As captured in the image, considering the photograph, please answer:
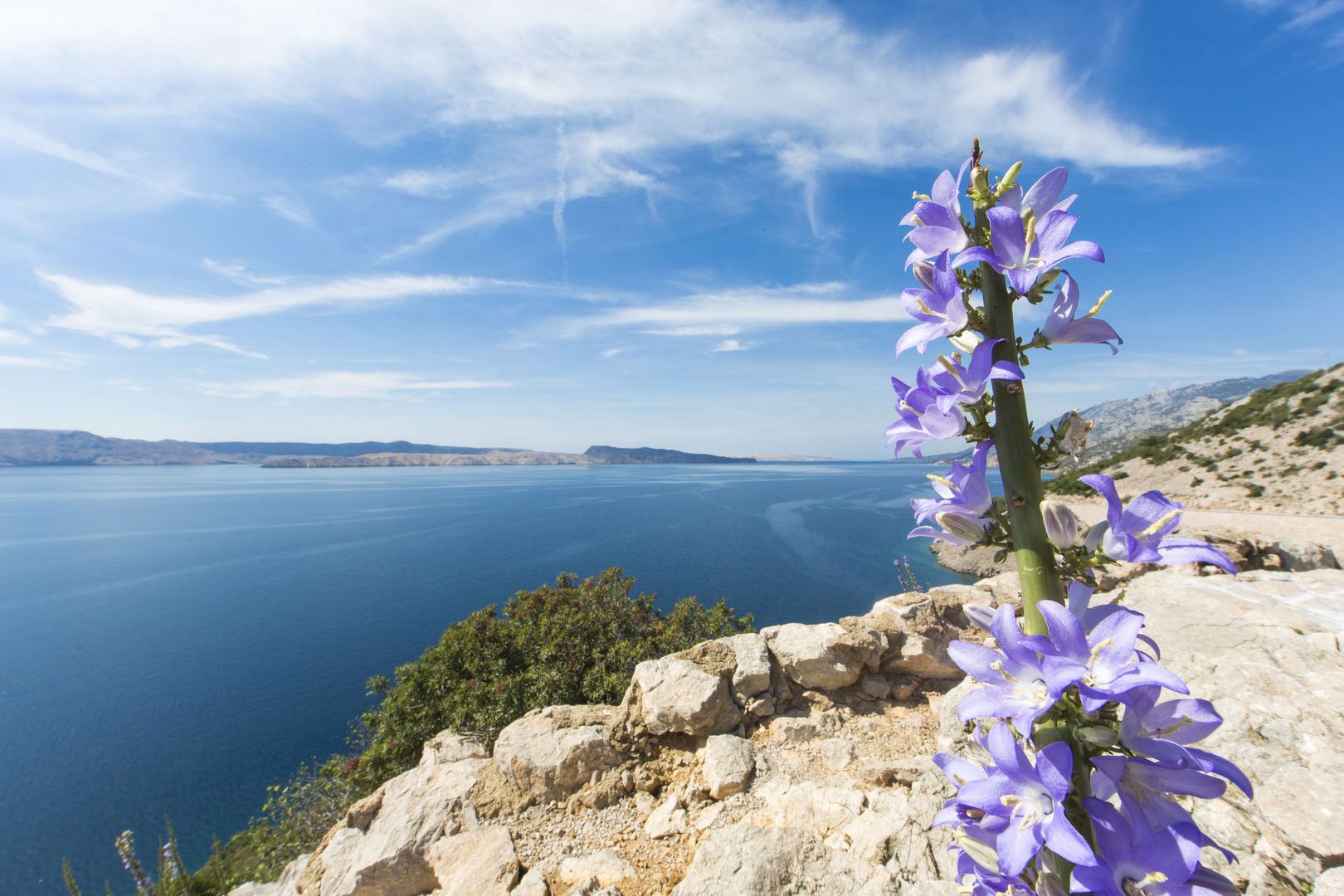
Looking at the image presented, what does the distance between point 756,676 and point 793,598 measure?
35078 millimetres

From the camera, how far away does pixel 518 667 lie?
51.1ft

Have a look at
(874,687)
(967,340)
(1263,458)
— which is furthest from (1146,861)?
(1263,458)

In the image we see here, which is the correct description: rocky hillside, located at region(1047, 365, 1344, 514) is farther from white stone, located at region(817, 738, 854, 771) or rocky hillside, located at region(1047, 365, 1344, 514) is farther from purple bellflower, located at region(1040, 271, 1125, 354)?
purple bellflower, located at region(1040, 271, 1125, 354)

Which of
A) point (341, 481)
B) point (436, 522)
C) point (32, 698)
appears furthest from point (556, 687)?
point (341, 481)

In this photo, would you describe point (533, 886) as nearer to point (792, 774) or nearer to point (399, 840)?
point (399, 840)

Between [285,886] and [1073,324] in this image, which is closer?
[1073,324]

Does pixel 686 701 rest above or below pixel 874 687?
above

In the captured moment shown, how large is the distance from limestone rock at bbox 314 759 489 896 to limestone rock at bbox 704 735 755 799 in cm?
309

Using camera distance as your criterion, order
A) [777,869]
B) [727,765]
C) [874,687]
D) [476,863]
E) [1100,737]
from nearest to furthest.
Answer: [1100,737], [777,869], [476,863], [727,765], [874,687]

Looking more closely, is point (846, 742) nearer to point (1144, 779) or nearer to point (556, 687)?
point (1144, 779)

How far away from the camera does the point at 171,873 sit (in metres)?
14.0

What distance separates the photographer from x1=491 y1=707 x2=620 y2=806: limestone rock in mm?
6660

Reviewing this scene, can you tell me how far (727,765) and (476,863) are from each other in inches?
119

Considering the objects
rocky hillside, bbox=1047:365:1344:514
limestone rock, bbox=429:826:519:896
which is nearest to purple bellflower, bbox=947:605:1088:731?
limestone rock, bbox=429:826:519:896
